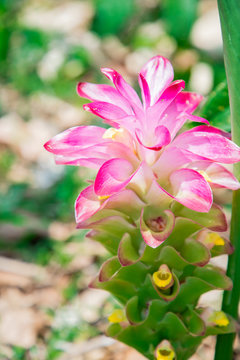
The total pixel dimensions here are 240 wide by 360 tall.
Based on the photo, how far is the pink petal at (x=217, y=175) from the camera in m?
0.98

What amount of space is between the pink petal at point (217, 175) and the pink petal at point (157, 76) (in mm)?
159

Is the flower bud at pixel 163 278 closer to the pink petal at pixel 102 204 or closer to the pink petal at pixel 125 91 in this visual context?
the pink petal at pixel 102 204

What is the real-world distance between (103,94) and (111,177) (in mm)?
194

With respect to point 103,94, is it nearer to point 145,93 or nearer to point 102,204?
point 145,93

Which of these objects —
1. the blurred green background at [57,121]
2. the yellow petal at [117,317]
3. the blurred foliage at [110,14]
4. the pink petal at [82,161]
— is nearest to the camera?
the pink petal at [82,161]

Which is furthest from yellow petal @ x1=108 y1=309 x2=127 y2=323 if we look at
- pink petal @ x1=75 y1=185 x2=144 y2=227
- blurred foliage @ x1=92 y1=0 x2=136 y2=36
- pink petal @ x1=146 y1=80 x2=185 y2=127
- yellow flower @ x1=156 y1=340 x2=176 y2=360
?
blurred foliage @ x1=92 y1=0 x2=136 y2=36

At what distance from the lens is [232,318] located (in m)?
1.14

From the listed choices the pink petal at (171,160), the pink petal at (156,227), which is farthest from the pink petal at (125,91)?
the pink petal at (156,227)

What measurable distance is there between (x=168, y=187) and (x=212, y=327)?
327mm

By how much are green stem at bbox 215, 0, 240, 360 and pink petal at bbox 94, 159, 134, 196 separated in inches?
9.4

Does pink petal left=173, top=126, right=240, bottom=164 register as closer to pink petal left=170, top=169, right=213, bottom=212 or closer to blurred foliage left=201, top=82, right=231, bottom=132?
pink petal left=170, top=169, right=213, bottom=212

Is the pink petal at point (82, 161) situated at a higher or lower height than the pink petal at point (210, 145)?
lower

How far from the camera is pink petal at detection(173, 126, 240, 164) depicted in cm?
93

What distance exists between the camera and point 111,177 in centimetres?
93
